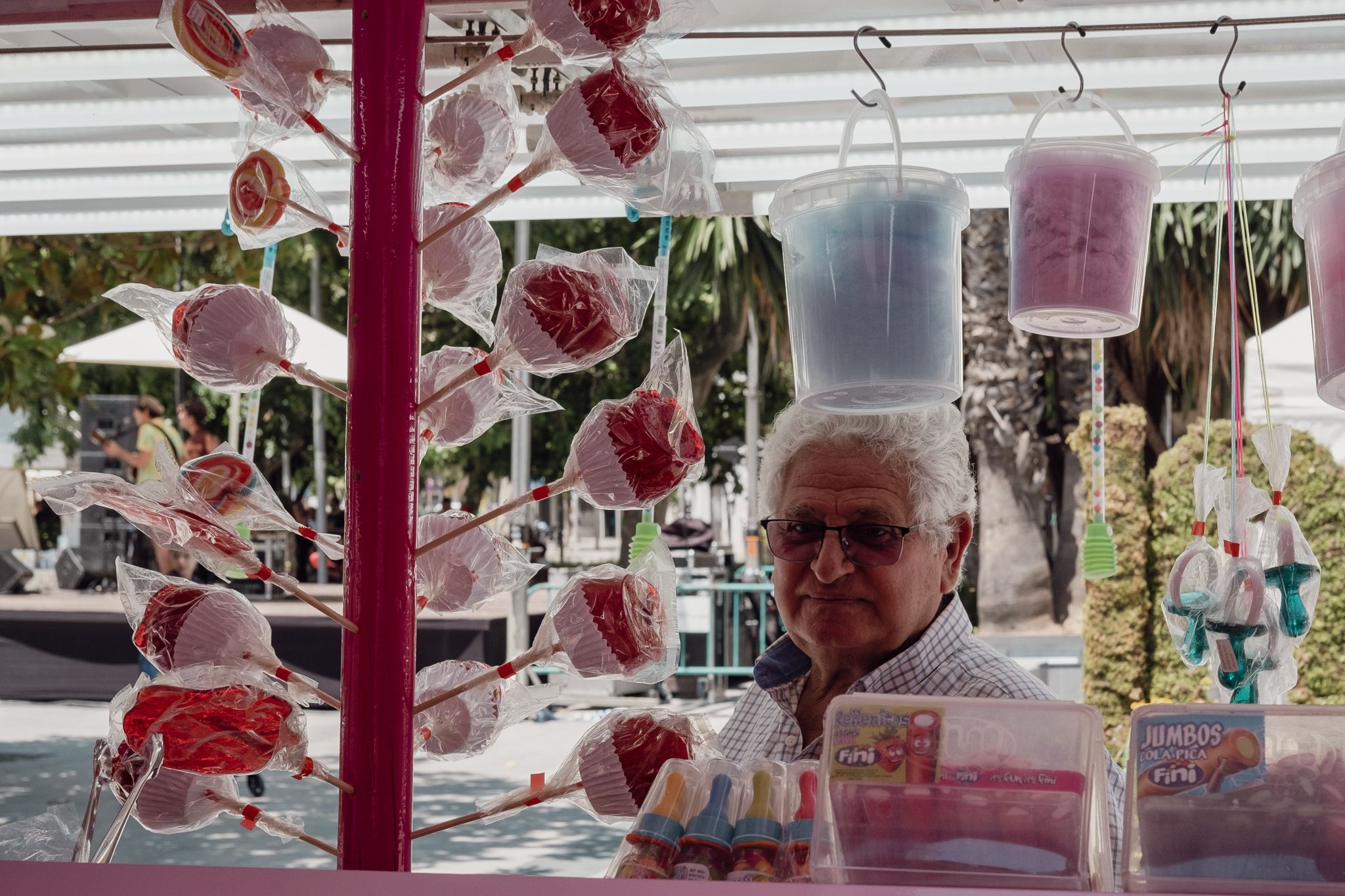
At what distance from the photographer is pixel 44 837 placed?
1315 mm

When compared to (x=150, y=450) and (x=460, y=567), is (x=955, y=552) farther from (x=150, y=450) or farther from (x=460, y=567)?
(x=150, y=450)

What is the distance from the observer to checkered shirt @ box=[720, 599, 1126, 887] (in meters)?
1.94

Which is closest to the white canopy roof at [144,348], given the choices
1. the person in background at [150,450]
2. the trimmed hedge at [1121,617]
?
the person in background at [150,450]

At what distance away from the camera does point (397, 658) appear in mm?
1332

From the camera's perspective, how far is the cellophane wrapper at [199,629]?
1.28m

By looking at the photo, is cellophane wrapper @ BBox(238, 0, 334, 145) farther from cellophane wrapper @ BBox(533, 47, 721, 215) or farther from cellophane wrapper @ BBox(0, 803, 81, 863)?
cellophane wrapper @ BBox(0, 803, 81, 863)

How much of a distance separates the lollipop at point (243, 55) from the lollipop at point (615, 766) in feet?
2.27

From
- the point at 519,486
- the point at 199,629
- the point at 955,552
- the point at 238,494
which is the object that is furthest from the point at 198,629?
the point at 519,486

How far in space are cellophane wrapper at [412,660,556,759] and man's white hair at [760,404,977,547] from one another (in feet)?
2.30

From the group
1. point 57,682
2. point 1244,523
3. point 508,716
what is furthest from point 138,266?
point 57,682

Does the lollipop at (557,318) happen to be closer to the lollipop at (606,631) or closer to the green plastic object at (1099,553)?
the lollipop at (606,631)

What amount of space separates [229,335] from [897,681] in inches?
45.8

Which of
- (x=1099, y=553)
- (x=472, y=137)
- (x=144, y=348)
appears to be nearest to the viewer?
(x=472, y=137)

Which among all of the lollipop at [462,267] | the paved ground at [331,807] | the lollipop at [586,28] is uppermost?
the lollipop at [586,28]
